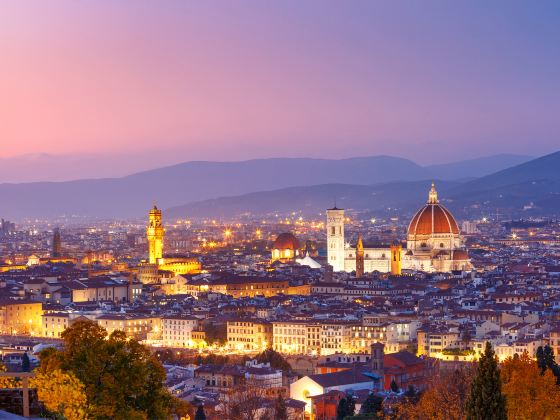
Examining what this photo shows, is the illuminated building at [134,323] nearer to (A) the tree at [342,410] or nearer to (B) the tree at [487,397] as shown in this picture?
(A) the tree at [342,410]

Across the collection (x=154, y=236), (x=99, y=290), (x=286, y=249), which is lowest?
(x=99, y=290)

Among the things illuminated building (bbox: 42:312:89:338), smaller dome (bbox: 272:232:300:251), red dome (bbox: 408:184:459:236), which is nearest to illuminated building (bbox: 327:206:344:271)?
red dome (bbox: 408:184:459:236)

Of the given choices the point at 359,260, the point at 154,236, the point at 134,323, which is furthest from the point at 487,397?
the point at 154,236

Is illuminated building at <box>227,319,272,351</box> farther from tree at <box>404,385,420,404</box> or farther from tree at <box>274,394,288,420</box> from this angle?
tree at <box>274,394,288,420</box>

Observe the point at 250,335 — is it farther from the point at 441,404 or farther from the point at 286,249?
the point at 286,249

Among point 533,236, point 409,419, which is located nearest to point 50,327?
point 409,419
